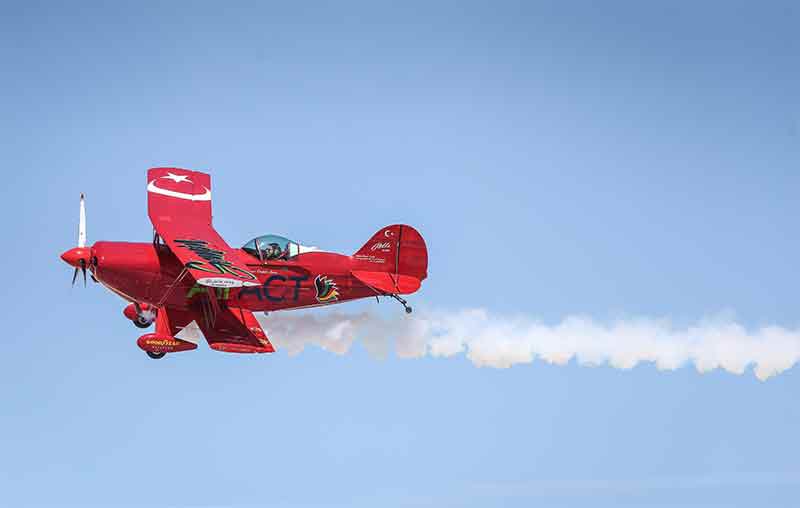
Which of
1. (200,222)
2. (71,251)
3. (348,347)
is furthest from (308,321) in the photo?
(71,251)

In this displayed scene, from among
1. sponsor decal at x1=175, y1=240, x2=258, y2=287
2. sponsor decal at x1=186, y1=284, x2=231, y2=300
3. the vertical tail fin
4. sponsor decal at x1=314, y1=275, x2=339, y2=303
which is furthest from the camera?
the vertical tail fin

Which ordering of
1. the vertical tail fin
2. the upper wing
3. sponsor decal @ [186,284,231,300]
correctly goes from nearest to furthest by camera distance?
the upper wing, sponsor decal @ [186,284,231,300], the vertical tail fin

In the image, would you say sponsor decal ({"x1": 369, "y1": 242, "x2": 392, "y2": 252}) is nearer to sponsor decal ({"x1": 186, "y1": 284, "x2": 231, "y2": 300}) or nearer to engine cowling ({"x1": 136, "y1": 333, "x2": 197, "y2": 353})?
sponsor decal ({"x1": 186, "y1": 284, "x2": 231, "y2": 300})

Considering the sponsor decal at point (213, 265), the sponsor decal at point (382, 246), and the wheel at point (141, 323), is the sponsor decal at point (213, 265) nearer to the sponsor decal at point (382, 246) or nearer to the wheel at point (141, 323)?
the wheel at point (141, 323)

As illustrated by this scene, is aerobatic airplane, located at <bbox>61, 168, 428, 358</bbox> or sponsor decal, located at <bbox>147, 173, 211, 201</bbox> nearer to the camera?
aerobatic airplane, located at <bbox>61, 168, 428, 358</bbox>

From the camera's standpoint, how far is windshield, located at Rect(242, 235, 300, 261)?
37219 mm

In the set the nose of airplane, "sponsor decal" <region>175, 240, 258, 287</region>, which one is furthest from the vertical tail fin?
the nose of airplane

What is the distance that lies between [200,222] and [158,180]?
248 cm

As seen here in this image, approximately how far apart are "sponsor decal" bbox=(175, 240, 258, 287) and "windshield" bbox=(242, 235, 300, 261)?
4.42ft

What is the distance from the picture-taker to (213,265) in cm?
3441

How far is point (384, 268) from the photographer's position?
128 feet

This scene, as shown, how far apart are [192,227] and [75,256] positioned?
3.34m

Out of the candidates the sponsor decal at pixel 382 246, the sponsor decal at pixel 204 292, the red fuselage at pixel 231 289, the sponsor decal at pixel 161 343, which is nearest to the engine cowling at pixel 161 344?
the sponsor decal at pixel 161 343

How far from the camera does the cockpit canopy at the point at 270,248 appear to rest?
37219 mm
